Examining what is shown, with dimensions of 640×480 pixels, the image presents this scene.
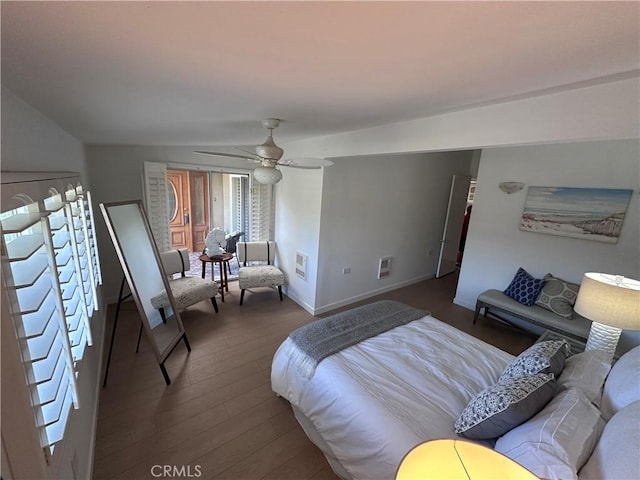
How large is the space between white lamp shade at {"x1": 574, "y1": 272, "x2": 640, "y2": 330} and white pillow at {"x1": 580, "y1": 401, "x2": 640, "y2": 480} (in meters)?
0.88

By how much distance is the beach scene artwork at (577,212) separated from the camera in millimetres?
3029

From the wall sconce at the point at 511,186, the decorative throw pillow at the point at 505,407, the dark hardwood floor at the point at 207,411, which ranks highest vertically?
the wall sconce at the point at 511,186

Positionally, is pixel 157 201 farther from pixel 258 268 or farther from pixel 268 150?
pixel 268 150

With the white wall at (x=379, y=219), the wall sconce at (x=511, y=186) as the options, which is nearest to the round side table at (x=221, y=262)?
the white wall at (x=379, y=219)

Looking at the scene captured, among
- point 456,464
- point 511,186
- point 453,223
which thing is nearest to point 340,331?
point 456,464

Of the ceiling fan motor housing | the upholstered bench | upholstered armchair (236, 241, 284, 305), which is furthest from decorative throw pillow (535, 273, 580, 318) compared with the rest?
the ceiling fan motor housing

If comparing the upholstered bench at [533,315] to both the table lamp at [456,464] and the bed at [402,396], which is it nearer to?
the bed at [402,396]

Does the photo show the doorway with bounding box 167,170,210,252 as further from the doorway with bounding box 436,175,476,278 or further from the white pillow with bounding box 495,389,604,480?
the white pillow with bounding box 495,389,604,480

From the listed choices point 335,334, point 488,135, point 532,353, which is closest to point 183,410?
point 335,334

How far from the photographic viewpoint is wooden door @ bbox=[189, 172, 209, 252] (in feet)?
18.4

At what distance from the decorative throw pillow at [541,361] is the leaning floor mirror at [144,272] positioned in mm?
2853

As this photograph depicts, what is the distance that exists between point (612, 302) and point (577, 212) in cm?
195

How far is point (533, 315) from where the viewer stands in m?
3.27

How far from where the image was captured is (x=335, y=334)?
7.55 feet
